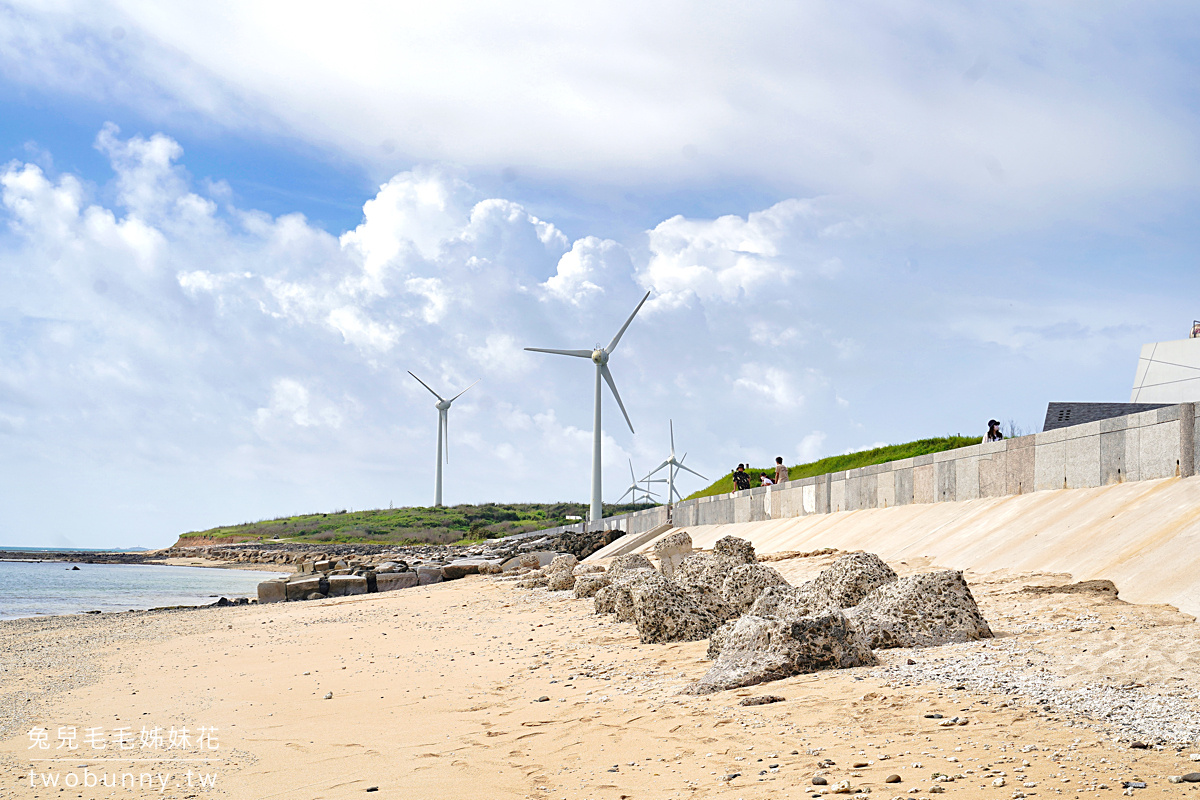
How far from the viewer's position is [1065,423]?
15953 millimetres

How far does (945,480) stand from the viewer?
14.5m

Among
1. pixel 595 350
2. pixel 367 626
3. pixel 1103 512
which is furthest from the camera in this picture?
pixel 595 350

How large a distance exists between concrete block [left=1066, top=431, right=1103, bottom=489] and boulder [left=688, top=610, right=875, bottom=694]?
6215 millimetres

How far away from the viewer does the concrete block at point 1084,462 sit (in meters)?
10.9

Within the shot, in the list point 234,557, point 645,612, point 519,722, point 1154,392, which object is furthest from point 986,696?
point 234,557

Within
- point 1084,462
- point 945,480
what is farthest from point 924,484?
point 1084,462

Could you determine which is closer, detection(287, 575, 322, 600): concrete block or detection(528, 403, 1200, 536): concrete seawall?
detection(528, 403, 1200, 536): concrete seawall

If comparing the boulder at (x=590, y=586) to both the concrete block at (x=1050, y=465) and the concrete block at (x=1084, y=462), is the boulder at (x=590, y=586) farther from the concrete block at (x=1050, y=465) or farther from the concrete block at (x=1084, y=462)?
the concrete block at (x=1084, y=462)

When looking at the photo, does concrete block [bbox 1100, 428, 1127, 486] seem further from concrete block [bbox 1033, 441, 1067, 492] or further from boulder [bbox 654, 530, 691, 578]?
boulder [bbox 654, 530, 691, 578]

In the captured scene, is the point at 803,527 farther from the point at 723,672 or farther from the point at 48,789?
the point at 48,789

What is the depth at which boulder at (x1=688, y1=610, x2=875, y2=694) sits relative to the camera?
6047mm

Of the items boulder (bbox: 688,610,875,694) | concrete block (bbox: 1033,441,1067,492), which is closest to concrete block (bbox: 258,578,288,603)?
concrete block (bbox: 1033,441,1067,492)

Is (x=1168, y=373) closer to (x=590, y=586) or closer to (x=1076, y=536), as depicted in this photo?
(x=1076, y=536)

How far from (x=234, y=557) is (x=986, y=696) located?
295 feet
